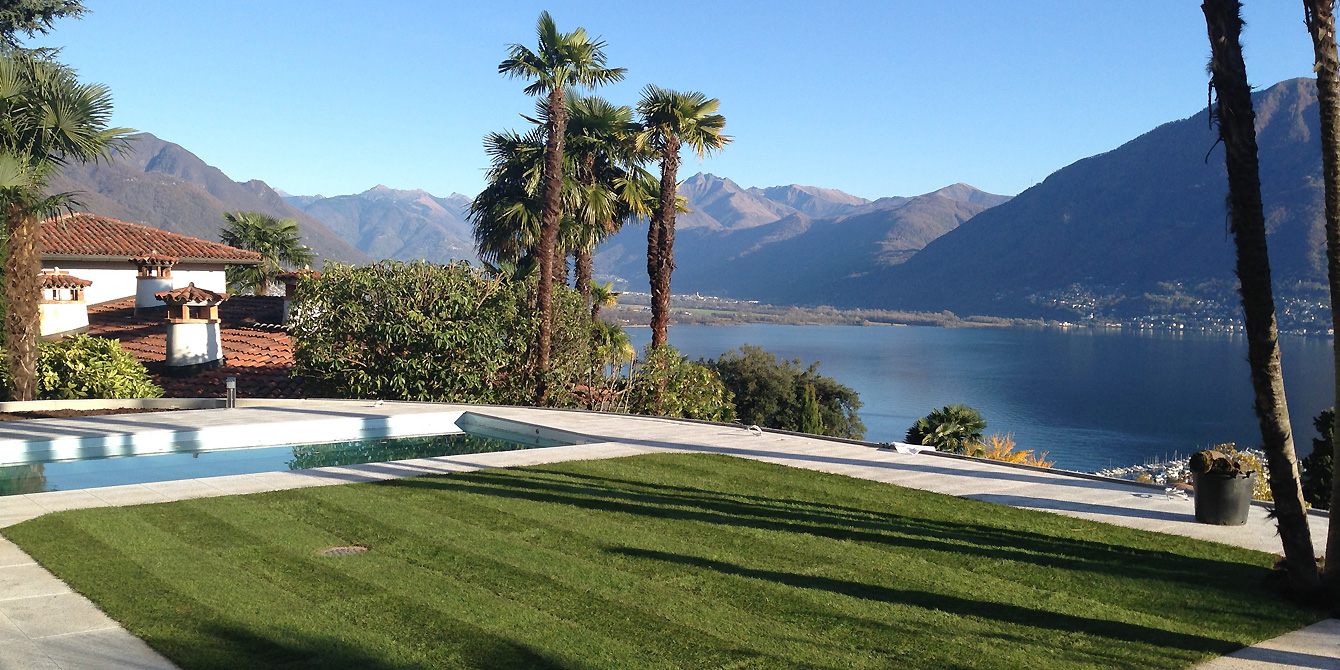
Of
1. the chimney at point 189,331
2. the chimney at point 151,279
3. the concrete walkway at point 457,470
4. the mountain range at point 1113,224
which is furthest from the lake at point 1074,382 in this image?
the chimney at point 189,331

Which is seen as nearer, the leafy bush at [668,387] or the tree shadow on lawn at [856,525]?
the tree shadow on lawn at [856,525]

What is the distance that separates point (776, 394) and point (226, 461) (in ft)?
119

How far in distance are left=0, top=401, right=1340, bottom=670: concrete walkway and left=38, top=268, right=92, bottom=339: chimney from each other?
9198 mm

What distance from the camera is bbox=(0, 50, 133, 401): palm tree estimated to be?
14.1 meters

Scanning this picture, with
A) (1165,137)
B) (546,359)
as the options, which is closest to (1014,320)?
(1165,137)

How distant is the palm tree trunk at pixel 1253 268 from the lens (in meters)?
5.59

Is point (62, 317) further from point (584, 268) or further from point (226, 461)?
point (226, 461)

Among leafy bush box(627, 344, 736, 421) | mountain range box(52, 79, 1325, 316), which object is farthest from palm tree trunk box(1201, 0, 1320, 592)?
mountain range box(52, 79, 1325, 316)

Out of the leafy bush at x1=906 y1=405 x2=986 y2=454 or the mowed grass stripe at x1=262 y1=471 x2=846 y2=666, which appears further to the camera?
the leafy bush at x1=906 y1=405 x2=986 y2=454

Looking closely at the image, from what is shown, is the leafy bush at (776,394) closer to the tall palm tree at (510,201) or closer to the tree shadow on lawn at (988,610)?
the tall palm tree at (510,201)

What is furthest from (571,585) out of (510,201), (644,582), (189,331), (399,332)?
(510,201)

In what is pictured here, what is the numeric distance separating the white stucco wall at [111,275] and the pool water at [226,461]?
17.0 metres

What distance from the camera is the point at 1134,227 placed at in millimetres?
151375

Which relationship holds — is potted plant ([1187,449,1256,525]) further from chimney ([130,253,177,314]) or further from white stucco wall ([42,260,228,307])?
white stucco wall ([42,260,228,307])
